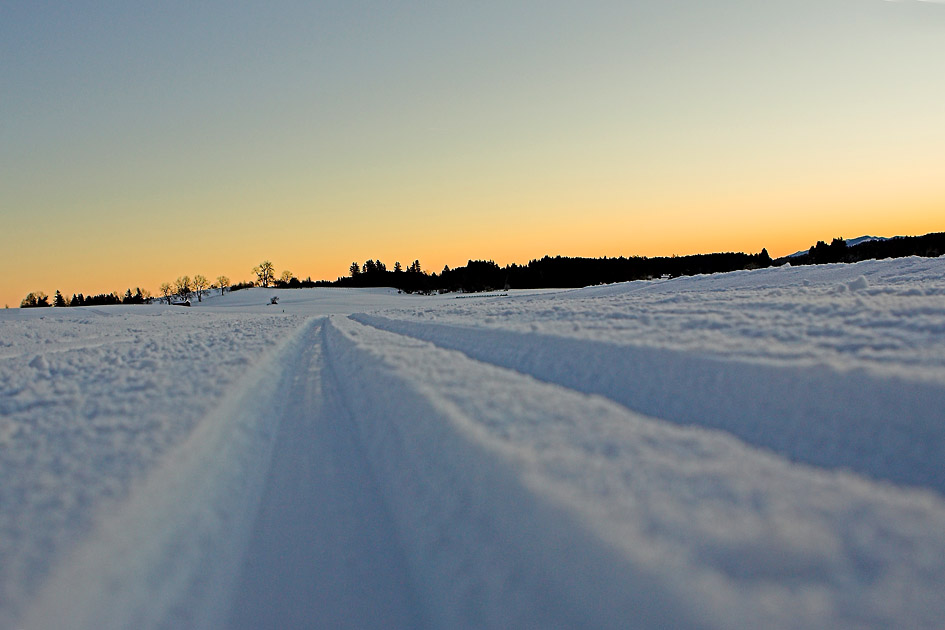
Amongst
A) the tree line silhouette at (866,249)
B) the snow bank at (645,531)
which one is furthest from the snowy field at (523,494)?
the tree line silhouette at (866,249)

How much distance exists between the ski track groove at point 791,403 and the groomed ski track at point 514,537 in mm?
128

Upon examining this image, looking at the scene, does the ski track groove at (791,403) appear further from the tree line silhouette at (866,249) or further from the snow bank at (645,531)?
the tree line silhouette at (866,249)

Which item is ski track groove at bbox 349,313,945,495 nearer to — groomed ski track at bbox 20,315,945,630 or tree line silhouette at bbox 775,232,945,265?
groomed ski track at bbox 20,315,945,630

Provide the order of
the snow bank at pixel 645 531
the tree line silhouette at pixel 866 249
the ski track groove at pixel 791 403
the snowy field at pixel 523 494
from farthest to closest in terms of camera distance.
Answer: the tree line silhouette at pixel 866 249 < the ski track groove at pixel 791 403 < the snowy field at pixel 523 494 < the snow bank at pixel 645 531

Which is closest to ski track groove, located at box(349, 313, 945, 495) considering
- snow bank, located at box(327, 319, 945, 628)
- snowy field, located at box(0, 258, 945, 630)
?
snowy field, located at box(0, 258, 945, 630)

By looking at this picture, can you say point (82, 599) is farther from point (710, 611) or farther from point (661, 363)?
point (661, 363)

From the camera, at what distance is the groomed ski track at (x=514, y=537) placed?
173 centimetres

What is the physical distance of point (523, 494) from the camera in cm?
244

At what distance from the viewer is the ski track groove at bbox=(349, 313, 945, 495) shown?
108 inches

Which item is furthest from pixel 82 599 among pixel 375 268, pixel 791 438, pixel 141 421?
pixel 375 268

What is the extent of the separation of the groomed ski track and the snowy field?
12mm

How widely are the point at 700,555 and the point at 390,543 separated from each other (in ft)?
5.22

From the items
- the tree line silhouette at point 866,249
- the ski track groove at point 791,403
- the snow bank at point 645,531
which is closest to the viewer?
the snow bank at point 645,531

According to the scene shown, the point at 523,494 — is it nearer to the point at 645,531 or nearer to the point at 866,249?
the point at 645,531
